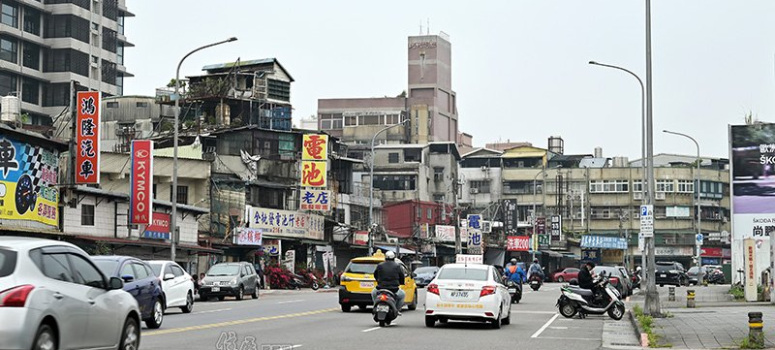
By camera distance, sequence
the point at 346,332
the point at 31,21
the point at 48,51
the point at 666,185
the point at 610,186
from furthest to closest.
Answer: the point at 610,186
the point at 666,185
the point at 48,51
the point at 31,21
the point at 346,332

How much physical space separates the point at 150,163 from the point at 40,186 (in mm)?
7698

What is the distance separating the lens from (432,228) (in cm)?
8862

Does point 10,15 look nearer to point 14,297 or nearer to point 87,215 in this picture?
point 87,215

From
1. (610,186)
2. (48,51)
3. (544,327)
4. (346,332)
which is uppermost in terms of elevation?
A: (48,51)

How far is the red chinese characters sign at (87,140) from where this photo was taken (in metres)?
38.2

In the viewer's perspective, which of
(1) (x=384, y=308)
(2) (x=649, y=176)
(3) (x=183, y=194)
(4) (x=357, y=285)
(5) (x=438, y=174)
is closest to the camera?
(1) (x=384, y=308)

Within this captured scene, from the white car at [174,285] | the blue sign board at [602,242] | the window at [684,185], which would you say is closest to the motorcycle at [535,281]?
the white car at [174,285]

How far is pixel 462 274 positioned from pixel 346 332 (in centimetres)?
376

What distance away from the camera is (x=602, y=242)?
4235 inches

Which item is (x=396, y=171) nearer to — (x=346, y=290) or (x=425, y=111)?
(x=425, y=111)

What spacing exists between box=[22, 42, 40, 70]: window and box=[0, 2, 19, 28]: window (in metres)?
2.25

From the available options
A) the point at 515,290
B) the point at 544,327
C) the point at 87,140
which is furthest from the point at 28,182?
the point at 544,327

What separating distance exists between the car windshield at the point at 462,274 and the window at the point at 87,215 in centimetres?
2207

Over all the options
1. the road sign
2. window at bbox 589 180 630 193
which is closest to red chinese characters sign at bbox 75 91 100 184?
the road sign
